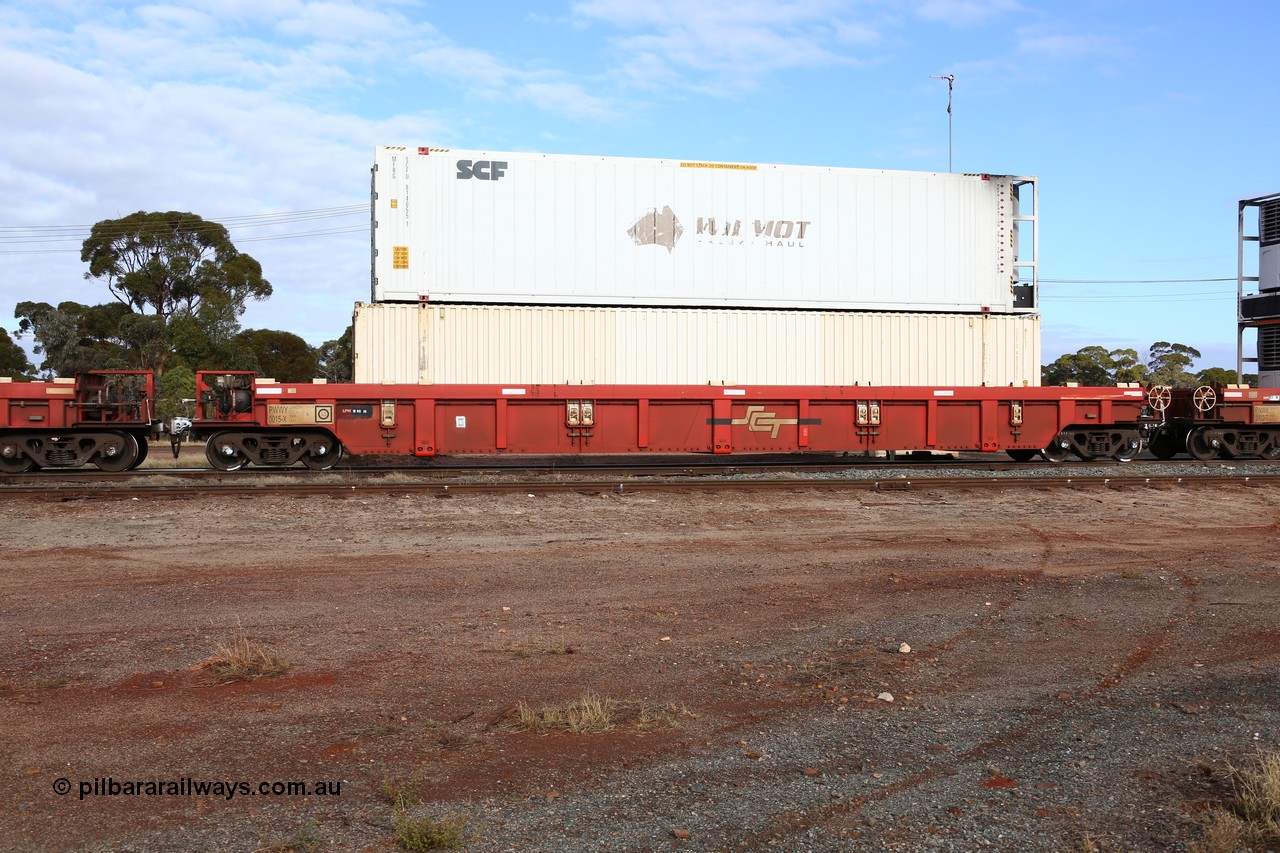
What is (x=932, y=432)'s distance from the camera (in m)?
16.6

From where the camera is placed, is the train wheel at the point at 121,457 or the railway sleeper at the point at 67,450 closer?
the railway sleeper at the point at 67,450

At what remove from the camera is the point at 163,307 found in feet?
160

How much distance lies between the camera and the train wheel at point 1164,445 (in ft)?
61.0

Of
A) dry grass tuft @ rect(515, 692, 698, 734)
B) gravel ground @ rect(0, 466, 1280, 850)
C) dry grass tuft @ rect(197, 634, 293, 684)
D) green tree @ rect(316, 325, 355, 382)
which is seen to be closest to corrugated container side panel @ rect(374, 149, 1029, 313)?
gravel ground @ rect(0, 466, 1280, 850)

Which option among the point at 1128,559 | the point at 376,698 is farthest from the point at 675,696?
the point at 1128,559

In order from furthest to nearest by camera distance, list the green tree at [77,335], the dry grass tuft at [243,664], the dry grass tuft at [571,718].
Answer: the green tree at [77,335] < the dry grass tuft at [243,664] < the dry grass tuft at [571,718]

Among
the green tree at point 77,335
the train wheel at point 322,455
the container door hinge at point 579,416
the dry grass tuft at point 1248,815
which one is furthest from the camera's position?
the green tree at point 77,335

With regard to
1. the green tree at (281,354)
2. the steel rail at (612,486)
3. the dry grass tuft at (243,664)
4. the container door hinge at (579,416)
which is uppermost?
the green tree at (281,354)

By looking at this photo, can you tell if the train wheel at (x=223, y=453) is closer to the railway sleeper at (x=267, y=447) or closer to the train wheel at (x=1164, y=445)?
the railway sleeper at (x=267, y=447)

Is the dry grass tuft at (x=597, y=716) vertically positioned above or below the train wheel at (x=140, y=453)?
below

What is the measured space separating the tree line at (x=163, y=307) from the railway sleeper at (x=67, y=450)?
→ 28968 millimetres

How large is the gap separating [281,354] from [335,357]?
5097 millimetres

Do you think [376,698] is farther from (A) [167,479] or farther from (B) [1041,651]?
(A) [167,479]

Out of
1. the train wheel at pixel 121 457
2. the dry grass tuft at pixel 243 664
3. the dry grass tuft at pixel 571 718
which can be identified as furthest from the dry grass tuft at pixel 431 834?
the train wheel at pixel 121 457
